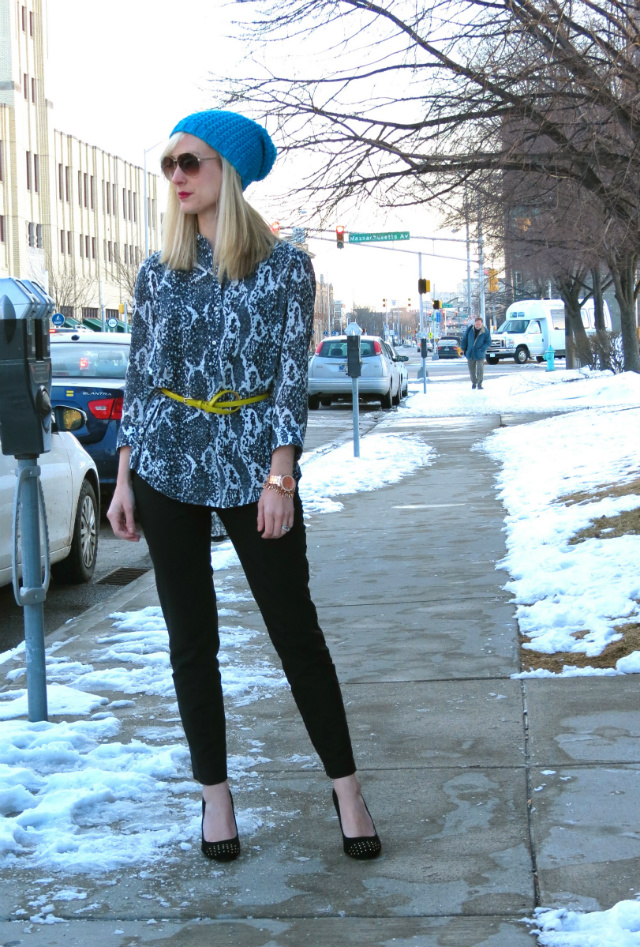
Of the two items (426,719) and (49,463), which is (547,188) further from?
(426,719)

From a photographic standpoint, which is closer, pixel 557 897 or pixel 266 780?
pixel 557 897

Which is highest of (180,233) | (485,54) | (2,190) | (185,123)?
(2,190)

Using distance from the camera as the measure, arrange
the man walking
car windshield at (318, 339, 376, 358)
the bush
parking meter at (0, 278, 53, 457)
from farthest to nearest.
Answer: the man walking
the bush
car windshield at (318, 339, 376, 358)
parking meter at (0, 278, 53, 457)

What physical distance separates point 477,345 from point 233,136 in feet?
88.9

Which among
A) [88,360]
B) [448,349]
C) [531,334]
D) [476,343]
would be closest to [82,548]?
[88,360]

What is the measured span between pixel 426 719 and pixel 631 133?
18.3 ft

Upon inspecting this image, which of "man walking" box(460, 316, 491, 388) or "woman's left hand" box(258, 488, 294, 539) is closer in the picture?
"woman's left hand" box(258, 488, 294, 539)

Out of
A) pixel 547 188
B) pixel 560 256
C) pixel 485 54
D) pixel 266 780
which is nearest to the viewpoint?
pixel 266 780

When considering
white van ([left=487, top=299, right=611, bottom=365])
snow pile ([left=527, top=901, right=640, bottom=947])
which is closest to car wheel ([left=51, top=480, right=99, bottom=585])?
snow pile ([left=527, top=901, right=640, bottom=947])

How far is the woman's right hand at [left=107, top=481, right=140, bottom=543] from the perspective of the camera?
3209mm

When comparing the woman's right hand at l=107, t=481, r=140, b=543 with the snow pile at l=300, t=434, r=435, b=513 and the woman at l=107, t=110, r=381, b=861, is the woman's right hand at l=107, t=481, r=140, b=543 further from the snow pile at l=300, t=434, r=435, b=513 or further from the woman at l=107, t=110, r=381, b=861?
the snow pile at l=300, t=434, r=435, b=513

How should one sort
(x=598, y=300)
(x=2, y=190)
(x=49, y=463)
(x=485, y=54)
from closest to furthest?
(x=49, y=463) → (x=485, y=54) → (x=598, y=300) → (x=2, y=190)

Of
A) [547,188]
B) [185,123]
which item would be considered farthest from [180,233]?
[547,188]

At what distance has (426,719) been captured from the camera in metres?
4.52
